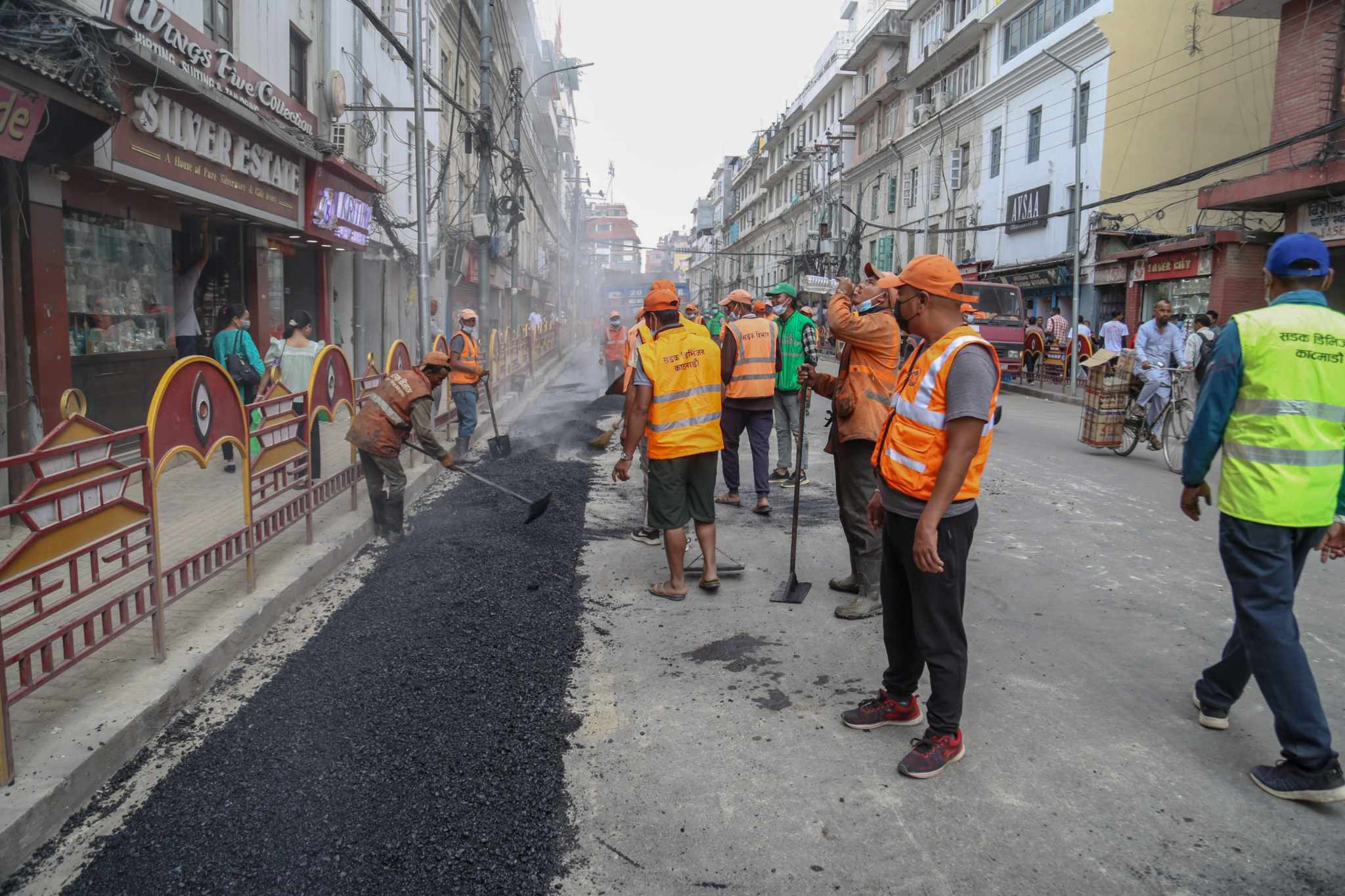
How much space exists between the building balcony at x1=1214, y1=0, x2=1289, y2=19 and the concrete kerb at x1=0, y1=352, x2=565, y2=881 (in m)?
20.0

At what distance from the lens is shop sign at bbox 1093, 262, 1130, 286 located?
2275 cm

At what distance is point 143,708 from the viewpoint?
3.45m

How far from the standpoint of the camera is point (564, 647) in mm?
4426

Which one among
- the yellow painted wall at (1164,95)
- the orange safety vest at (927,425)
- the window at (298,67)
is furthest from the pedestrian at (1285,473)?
the yellow painted wall at (1164,95)

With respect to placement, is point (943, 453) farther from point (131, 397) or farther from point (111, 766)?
point (131, 397)

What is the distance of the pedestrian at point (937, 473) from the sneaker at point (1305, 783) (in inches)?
38.3

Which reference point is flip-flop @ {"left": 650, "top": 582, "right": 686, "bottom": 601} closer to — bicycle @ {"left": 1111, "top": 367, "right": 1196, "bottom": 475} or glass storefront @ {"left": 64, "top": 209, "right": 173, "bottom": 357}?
bicycle @ {"left": 1111, "top": 367, "right": 1196, "bottom": 475}

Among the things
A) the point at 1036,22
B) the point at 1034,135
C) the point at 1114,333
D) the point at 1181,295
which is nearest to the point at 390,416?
the point at 1114,333

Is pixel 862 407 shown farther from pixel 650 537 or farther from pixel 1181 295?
pixel 1181 295

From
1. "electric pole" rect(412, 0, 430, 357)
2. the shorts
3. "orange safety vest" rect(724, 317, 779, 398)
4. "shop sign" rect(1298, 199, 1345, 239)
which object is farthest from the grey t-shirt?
"shop sign" rect(1298, 199, 1345, 239)

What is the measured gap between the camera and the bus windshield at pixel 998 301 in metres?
22.5

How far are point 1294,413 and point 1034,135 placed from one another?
2769 cm

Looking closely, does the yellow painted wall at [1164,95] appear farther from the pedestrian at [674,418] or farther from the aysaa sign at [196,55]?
the pedestrian at [674,418]

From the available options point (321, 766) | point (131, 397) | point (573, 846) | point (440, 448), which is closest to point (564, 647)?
point (321, 766)
